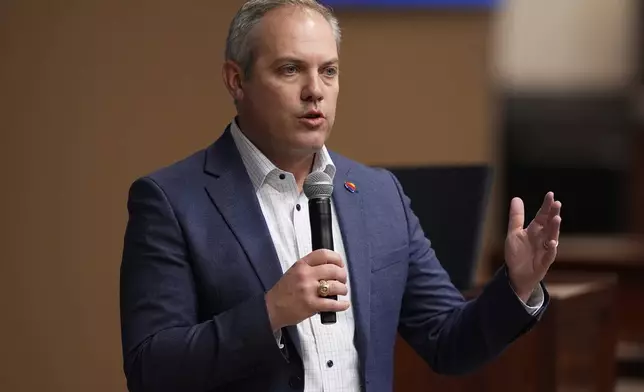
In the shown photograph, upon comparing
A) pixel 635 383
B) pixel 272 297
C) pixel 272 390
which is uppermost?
pixel 272 297

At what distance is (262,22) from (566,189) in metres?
6.34

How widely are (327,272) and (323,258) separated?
2 centimetres

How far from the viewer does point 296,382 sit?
1.80 m

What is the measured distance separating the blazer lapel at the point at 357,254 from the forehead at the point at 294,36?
0.86ft

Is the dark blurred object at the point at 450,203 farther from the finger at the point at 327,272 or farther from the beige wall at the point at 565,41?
the beige wall at the point at 565,41

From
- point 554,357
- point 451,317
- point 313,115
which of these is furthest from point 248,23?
point 554,357

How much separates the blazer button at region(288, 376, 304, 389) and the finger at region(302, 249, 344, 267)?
0.26 meters

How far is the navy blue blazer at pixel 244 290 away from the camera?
1719 mm

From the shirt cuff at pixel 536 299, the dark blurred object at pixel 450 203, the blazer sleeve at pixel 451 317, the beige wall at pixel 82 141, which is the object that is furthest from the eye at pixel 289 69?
the beige wall at pixel 82 141

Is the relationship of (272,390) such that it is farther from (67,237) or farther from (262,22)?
(67,237)

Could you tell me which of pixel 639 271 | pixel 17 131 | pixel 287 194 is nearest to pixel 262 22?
pixel 287 194

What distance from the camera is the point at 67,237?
12.9 feet

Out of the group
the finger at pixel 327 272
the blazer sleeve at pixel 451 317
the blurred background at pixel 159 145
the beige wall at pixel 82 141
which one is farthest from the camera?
the beige wall at pixel 82 141

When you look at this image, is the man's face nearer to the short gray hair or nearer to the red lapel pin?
the short gray hair
